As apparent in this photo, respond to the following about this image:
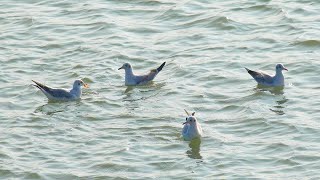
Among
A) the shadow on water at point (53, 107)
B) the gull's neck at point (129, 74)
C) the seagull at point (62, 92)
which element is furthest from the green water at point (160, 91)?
the gull's neck at point (129, 74)

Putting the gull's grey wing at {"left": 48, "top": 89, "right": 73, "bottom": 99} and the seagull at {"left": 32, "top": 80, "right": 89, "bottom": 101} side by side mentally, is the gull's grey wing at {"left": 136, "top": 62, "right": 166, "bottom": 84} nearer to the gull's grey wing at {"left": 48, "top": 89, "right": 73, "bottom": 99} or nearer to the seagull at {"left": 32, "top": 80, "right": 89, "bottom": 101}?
the seagull at {"left": 32, "top": 80, "right": 89, "bottom": 101}

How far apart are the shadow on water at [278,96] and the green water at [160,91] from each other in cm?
5

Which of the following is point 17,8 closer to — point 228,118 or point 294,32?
point 294,32

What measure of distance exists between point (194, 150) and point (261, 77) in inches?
159

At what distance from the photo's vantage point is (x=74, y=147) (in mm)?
20109

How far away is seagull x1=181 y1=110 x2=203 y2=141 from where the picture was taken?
66.2 feet

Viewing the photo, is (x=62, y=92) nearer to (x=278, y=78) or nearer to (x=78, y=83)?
(x=78, y=83)

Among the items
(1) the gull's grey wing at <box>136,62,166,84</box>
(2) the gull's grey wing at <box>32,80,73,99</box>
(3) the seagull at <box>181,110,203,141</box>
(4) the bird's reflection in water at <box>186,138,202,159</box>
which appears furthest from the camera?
(1) the gull's grey wing at <box>136,62,166,84</box>

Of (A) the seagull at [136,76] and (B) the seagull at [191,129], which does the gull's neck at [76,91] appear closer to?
(A) the seagull at [136,76]

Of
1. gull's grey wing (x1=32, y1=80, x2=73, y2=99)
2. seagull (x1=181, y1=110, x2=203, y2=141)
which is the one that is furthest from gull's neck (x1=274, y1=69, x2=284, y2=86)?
gull's grey wing (x1=32, y1=80, x2=73, y2=99)

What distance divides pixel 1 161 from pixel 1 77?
5219 millimetres

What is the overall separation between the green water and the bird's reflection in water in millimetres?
50

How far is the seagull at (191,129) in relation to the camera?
794 inches

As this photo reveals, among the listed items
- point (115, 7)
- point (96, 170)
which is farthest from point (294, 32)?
point (96, 170)
